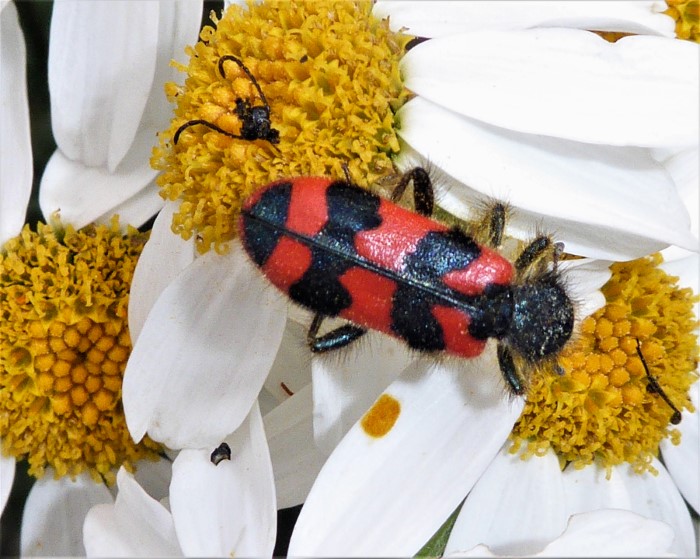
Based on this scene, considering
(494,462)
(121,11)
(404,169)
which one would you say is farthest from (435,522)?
(121,11)

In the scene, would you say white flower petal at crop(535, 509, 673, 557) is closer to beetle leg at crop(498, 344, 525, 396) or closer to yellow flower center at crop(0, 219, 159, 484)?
beetle leg at crop(498, 344, 525, 396)

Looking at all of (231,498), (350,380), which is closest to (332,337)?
(350,380)

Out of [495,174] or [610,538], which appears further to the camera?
[495,174]

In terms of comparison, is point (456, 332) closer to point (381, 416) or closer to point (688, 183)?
point (381, 416)

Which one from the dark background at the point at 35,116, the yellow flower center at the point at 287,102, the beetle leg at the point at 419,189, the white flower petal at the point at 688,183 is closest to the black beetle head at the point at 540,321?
the beetle leg at the point at 419,189

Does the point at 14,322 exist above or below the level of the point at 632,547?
below

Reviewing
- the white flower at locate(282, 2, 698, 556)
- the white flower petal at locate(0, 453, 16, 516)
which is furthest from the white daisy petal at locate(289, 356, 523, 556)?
the white flower petal at locate(0, 453, 16, 516)

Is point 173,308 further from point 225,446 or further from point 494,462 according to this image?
point 494,462
